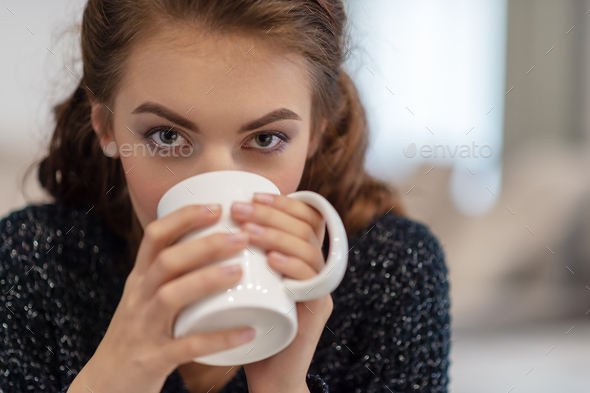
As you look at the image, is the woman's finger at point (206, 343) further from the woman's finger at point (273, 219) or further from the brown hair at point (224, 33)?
the brown hair at point (224, 33)

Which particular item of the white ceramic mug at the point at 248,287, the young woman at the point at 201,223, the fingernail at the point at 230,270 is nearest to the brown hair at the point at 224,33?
the young woman at the point at 201,223

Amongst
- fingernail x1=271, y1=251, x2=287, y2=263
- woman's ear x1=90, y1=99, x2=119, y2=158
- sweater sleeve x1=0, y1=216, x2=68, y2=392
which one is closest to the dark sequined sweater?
sweater sleeve x1=0, y1=216, x2=68, y2=392

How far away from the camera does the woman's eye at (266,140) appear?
0.77 metres

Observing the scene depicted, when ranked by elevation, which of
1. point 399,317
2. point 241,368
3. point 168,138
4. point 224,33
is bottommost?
point 241,368

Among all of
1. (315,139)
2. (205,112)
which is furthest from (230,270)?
(315,139)

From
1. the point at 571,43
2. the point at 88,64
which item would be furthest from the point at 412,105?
the point at 88,64

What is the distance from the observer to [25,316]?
916 mm

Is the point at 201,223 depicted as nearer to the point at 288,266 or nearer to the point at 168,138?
the point at 288,266

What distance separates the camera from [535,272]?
2.24m

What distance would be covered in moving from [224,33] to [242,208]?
34cm

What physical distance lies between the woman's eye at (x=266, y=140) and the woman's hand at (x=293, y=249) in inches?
8.2

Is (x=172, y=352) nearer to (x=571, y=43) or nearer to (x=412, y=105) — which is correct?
(x=412, y=105)

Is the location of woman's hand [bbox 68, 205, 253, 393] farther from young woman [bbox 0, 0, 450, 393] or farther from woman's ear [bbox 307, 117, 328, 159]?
woman's ear [bbox 307, 117, 328, 159]

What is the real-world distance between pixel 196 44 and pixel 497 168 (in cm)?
250
